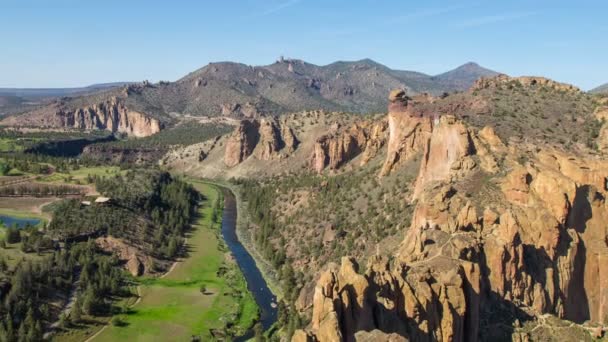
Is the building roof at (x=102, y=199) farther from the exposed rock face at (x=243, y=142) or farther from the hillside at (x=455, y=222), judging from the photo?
the exposed rock face at (x=243, y=142)

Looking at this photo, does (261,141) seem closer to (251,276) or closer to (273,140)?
(273,140)

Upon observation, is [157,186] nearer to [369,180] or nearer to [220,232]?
[220,232]

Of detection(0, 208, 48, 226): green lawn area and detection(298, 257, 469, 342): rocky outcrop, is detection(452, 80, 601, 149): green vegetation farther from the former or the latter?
detection(0, 208, 48, 226): green lawn area

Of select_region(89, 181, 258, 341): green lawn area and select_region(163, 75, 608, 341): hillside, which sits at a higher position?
select_region(163, 75, 608, 341): hillside

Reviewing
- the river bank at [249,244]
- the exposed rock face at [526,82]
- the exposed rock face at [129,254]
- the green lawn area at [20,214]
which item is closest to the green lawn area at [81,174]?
the green lawn area at [20,214]

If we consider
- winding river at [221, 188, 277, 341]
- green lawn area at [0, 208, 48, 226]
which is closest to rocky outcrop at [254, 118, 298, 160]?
winding river at [221, 188, 277, 341]

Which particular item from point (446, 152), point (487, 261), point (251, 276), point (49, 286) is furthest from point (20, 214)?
point (487, 261)

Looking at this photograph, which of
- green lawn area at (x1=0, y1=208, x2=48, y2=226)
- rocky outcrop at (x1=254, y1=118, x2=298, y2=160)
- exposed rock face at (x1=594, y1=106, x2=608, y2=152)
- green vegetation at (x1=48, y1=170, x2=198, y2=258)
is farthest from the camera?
rocky outcrop at (x1=254, y1=118, x2=298, y2=160)

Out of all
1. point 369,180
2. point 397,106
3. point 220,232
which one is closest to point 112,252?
point 220,232
